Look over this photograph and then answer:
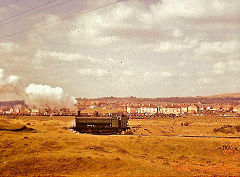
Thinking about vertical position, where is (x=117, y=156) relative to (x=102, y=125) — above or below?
below

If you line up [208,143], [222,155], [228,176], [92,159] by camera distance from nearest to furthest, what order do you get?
[228,176] < [92,159] < [222,155] < [208,143]

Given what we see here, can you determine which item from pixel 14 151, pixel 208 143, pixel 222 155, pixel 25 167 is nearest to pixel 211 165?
pixel 222 155

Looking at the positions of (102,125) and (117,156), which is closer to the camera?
(117,156)

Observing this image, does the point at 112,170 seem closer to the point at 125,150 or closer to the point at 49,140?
the point at 125,150

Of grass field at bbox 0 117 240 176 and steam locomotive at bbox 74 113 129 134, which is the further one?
steam locomotive at bbox 74 113 129 134

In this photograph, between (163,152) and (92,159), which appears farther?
(163,152)

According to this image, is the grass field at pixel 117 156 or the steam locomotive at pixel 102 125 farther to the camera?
the steam locomotive at pixel 102 125

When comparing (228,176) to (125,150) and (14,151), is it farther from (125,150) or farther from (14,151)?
(14,151)

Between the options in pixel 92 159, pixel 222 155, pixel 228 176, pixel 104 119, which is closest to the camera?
pixel 228 176

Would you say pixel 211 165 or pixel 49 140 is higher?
pixel 49 140
